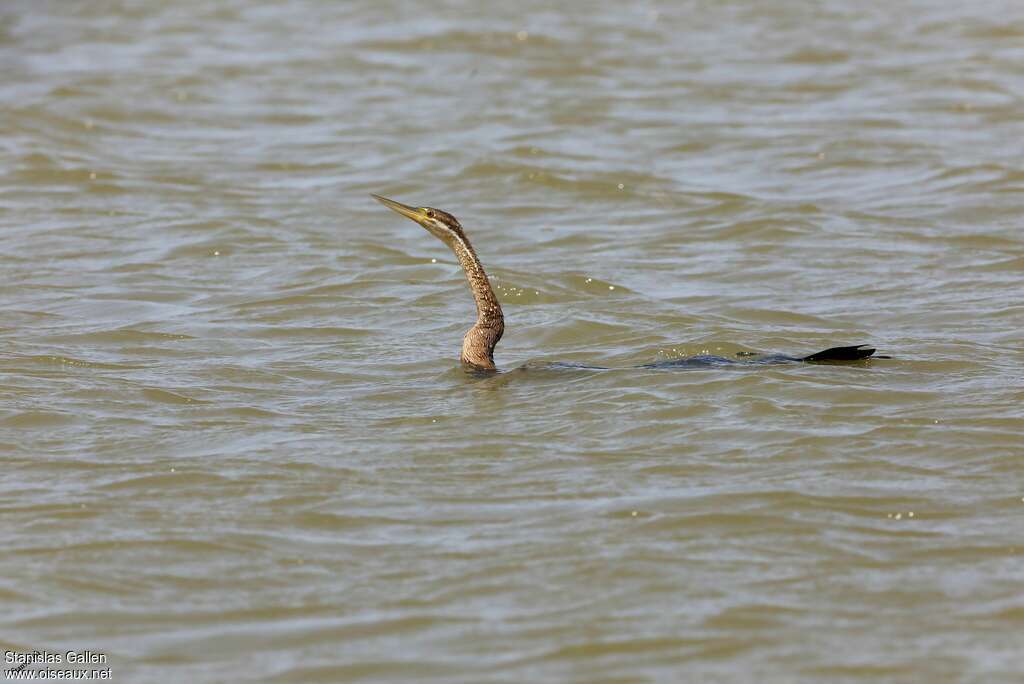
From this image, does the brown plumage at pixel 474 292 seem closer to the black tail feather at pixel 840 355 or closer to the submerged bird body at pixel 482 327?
the submerged bird body at pixel 482 327

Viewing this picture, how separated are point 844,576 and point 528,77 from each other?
12086 millimetres

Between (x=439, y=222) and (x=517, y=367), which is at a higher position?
(x=439, y=222)

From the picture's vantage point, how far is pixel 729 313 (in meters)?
8.85

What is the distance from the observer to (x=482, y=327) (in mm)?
7402

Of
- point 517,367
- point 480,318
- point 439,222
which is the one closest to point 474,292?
point 480,318

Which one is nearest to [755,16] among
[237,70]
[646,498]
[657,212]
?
[237,70]

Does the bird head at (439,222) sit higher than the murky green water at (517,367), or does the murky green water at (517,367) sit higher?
the bird head at (439,222)

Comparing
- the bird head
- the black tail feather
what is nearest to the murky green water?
the black tail feather

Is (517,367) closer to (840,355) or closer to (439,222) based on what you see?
(439,222)

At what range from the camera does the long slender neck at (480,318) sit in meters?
7.33

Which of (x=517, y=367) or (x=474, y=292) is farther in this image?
(x=517, y=367)

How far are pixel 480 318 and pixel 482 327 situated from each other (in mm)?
43

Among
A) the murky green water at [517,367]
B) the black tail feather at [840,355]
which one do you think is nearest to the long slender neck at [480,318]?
the murky green water at [517,367]

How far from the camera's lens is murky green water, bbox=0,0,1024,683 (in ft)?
15.4
